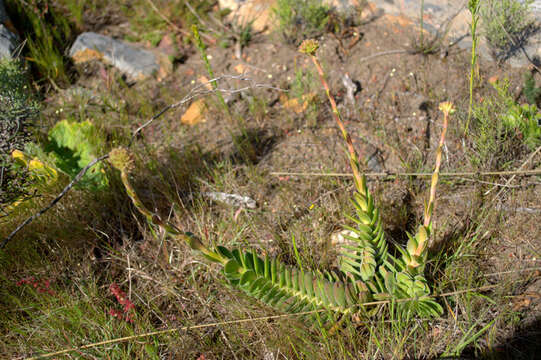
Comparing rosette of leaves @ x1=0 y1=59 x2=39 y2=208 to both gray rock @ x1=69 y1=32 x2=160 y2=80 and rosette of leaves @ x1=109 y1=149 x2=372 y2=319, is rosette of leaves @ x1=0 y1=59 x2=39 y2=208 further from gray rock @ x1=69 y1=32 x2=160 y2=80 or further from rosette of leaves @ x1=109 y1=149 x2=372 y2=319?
gray rock @ x1=69 y1=32 x2=160 y2=80

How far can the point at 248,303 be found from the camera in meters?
1.86

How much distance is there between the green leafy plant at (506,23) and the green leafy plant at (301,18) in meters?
1.20

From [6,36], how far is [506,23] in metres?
3.98

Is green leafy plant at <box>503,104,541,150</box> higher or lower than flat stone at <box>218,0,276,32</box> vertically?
lower

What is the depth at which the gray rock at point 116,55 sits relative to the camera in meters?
3.79

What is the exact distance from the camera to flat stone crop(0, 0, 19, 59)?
3.55 metres

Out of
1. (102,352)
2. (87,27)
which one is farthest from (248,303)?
(87,27)

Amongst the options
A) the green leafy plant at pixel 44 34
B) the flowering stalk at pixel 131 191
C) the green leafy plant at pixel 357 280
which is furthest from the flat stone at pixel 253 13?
the flowering stalk at pixel 131 191

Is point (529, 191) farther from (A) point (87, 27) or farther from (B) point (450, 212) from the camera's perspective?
(A) point (87, 27)

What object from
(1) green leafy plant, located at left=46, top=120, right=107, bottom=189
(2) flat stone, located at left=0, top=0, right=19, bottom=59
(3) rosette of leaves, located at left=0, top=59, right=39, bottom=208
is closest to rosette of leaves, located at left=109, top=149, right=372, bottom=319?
(3) rosette of leaves, located at left=0, top=59, right=39, bottom=208

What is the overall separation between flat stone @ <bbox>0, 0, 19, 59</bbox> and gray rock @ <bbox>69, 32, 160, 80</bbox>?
47 centimetres

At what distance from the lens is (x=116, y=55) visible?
3.88 meters

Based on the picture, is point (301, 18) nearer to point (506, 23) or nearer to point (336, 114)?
point (506, 23)

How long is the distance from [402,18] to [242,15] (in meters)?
1.52
